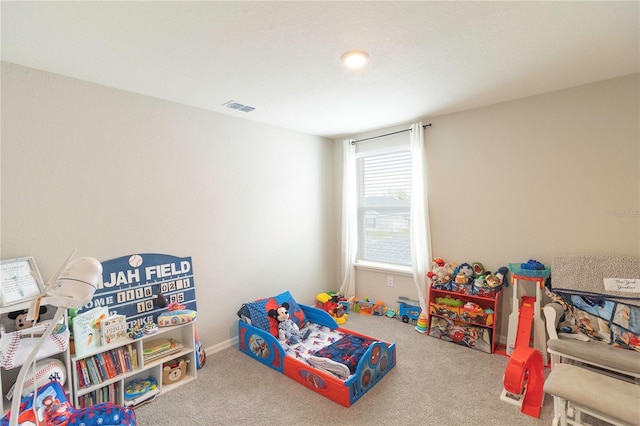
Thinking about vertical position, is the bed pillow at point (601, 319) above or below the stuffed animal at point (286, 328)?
above

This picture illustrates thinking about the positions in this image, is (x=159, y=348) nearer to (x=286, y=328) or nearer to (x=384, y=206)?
(x=286, y=328)

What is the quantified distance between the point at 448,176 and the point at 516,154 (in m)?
0.65

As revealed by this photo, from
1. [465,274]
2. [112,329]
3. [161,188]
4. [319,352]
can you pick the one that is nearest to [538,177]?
[465,274]

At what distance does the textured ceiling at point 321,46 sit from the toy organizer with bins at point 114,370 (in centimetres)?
188

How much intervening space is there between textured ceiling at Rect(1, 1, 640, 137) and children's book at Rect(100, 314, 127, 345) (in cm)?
171

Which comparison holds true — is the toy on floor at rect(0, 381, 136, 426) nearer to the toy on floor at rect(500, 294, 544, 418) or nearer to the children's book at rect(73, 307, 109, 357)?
the children's book at rect(73, 307, 109, 357)

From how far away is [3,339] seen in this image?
162 cm

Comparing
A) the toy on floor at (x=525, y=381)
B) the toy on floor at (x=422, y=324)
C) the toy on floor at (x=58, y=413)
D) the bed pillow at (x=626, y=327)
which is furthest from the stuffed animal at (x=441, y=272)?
the toy on floor at (x=58, y=413)

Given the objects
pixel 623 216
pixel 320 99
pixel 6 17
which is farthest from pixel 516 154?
pixel 6 17

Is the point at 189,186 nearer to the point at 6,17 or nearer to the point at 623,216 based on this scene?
the point at 6,17

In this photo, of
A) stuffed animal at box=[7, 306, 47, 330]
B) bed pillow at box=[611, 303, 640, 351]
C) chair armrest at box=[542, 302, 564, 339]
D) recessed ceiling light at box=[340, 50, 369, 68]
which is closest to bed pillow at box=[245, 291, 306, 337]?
stuffed animal at box=[7, 306, 47, 330]

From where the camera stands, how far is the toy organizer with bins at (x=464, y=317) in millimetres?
2760

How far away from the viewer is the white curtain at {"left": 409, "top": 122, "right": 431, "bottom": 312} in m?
3.34

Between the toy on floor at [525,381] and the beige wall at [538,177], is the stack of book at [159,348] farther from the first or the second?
the beige wall at [538,177]
